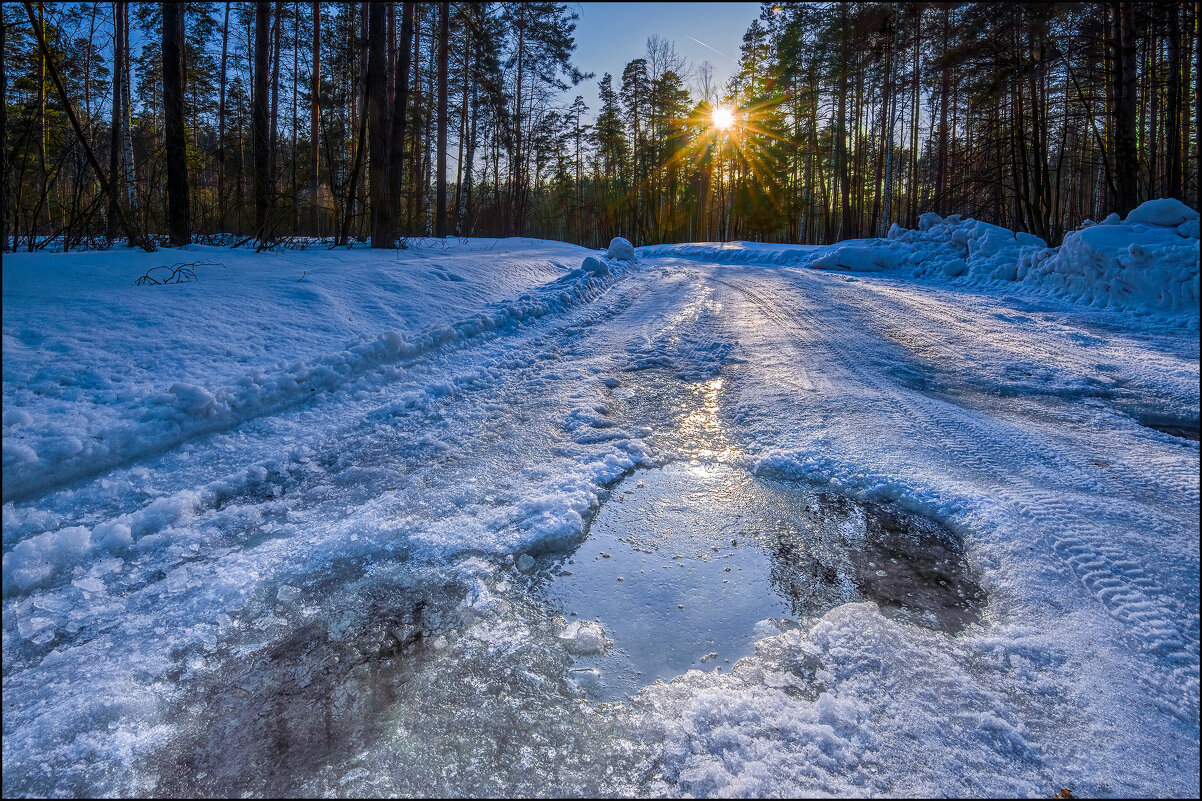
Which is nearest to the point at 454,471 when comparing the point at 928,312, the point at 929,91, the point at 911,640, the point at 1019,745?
the point at 911,640

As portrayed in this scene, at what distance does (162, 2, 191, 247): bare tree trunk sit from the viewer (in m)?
7.07

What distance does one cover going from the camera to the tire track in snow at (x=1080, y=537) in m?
1.10

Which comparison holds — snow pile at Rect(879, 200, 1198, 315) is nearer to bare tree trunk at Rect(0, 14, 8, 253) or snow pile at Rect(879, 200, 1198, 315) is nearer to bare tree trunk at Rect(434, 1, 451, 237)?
bare tree trunk at Rect(0, 14, 8, 253)

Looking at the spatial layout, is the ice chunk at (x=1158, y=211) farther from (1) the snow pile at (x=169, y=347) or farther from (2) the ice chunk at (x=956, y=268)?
(1) the snow pile at (x=169, y=347)

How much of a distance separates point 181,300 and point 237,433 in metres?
1.82

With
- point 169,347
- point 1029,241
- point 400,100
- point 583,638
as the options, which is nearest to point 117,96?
point 400,100

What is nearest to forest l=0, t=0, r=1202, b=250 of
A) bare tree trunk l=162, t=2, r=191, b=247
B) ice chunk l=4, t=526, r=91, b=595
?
bare tree trunk l=162, t=2, r=191, b=247

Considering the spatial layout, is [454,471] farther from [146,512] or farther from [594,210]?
[594,210]

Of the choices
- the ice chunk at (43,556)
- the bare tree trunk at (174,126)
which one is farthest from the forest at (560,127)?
the ice chunk at (43,556)

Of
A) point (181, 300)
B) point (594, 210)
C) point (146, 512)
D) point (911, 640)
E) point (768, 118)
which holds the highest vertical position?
A: point (768, 118)

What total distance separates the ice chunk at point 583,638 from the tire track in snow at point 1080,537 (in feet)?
4.23

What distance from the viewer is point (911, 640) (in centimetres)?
158

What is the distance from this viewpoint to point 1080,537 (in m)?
1.63

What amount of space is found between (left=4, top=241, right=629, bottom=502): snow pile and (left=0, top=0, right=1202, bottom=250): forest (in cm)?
197
